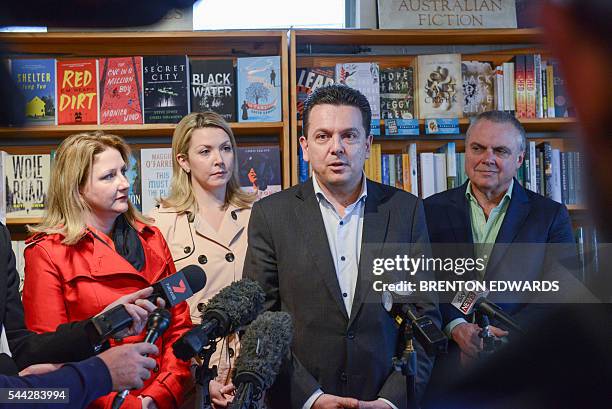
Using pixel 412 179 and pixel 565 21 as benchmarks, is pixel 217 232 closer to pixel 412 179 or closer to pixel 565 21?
pixel 412 179

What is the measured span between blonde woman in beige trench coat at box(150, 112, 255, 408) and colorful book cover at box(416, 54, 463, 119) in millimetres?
1012

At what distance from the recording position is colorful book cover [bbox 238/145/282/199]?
9.79 feet

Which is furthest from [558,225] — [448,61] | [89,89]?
[89,89]

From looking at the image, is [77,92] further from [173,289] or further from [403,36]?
[173,289]

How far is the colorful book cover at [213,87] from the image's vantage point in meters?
3.02

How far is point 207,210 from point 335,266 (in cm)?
62

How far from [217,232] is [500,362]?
6.92ft

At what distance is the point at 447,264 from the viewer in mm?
2340

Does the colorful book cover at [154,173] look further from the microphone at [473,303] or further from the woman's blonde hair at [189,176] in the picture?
the microphone at [473,303]

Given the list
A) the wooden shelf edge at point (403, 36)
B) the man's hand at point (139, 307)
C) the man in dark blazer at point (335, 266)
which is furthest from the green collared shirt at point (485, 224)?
the man's hand at point (139, 307)

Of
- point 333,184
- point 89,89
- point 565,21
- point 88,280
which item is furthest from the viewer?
point 89,89

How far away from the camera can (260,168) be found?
→ 9.82 feet

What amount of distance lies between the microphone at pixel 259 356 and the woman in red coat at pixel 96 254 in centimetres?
58

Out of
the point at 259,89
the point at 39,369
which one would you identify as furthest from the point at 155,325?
the point at 259,89
